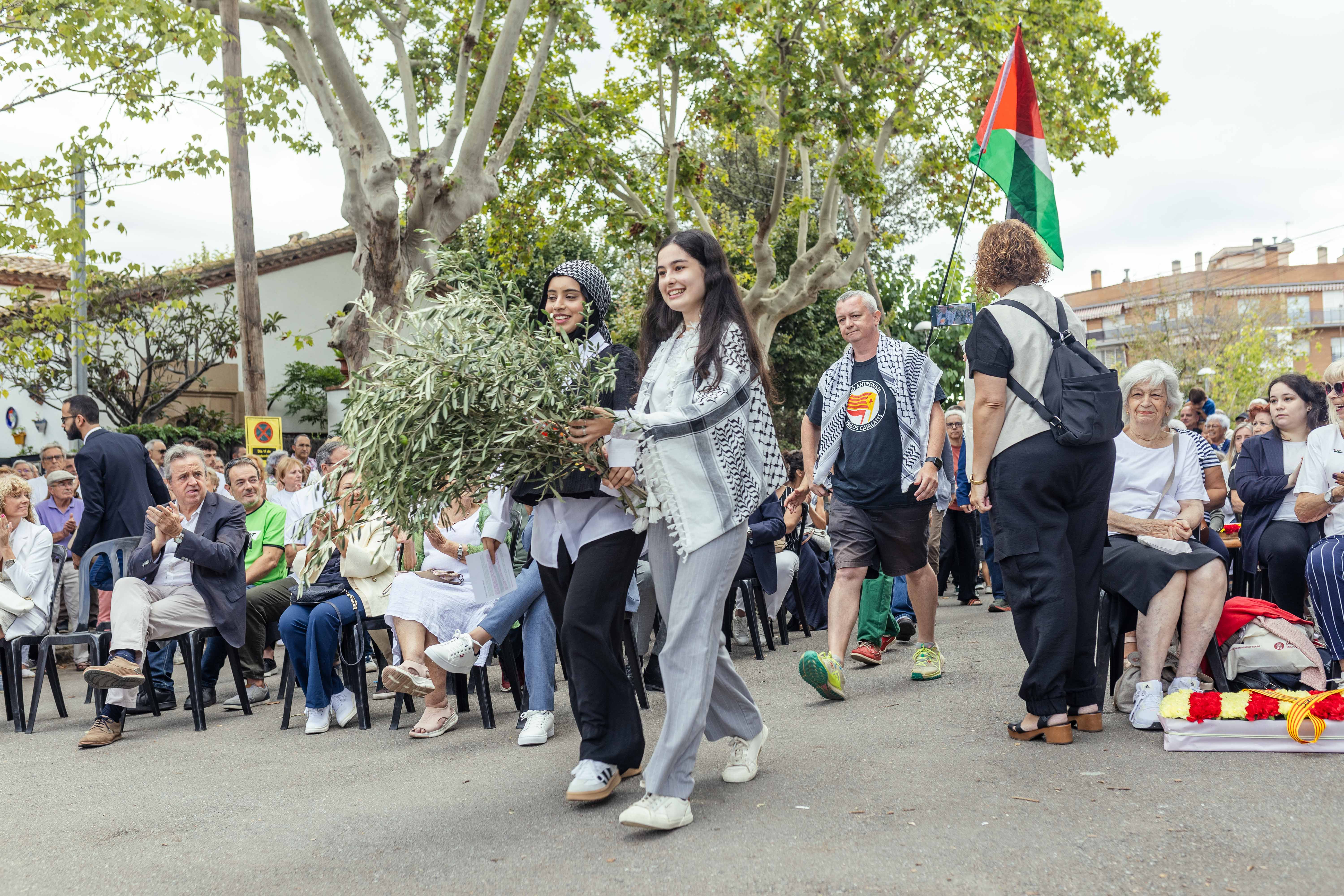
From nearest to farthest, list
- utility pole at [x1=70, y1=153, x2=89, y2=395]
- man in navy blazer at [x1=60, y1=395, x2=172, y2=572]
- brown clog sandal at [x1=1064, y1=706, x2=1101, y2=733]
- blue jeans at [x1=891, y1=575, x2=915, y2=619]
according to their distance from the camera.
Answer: brown clog sandal at [x1=1064, y1=706, x2=1101, y2=733] < blue jeans at [x1=891, y1=575, x2=915, y2=619] < man in navy blazer at [x1=60, y1=395, x2=172, y2=572] < utility pole at [x1=70, y1=153, x2=89, y2=395]

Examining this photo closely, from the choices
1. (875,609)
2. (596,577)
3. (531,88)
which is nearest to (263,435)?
(531,88)

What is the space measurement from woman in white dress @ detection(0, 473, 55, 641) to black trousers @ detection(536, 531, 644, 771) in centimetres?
482

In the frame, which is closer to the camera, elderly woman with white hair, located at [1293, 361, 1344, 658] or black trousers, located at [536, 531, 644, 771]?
black trousers, located at [536, 531, 644, 771]

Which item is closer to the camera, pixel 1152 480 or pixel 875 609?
pixel 1152 480

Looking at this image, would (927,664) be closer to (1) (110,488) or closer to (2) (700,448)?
(2) (700,448)

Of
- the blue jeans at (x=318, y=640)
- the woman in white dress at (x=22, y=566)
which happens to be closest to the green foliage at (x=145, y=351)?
the woman in white dress at (x=22, y=566)

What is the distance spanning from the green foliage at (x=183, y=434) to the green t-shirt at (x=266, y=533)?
16.4 meters

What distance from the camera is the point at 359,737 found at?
6.18 m

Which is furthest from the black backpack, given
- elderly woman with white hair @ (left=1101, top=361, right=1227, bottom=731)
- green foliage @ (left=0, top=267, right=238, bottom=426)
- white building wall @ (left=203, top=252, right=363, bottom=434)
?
white building wall @ (left=203, top=252, right=363, bottom=434)

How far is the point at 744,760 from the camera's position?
443 cm

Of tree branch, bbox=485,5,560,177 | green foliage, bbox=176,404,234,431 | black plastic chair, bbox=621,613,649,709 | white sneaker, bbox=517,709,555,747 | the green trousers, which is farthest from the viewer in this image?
green foliage, bbox=176,404,234,431

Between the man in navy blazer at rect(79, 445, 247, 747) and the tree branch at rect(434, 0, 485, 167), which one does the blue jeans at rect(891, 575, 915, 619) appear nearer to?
the man in navy blazer at rect(79, 445, 247, 747)

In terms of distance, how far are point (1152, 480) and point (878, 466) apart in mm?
1436

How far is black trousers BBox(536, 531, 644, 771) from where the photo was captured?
4.11 m
